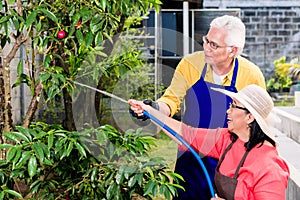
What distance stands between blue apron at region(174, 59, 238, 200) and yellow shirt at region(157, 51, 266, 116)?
19 mm

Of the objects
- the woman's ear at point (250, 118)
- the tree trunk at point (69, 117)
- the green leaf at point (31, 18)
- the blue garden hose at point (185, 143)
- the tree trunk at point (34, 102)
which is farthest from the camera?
the tree trunk at point (69, 117)

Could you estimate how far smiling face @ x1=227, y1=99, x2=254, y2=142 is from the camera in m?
2.21

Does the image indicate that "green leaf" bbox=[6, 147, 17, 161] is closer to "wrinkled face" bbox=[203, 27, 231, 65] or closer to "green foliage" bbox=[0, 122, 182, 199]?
"green foliage" bbox=[0, 122, 182, 199]

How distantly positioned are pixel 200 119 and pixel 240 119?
47 cm

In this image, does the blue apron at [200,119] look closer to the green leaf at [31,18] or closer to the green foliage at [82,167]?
the green foliage at [82,167]

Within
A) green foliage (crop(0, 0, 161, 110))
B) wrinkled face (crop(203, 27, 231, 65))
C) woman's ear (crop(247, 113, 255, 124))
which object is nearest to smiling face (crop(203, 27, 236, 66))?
wrinkled face (crop(203, 27, 231, 65))

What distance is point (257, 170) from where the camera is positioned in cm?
213

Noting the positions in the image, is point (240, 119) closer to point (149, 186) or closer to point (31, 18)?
point (149, 186)

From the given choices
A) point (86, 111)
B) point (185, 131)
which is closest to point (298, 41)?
point (86, 111)

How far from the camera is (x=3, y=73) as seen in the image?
7.85 feet

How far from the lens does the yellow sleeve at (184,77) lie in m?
2.64

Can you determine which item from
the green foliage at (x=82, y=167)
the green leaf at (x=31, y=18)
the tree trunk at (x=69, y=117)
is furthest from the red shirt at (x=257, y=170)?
the tree trunk at (x=69, y=117)

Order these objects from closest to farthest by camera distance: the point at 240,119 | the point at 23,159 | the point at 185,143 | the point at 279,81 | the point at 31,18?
the point at 23,159
the point at 31,18
the point at 240,119
the point at 185,143
the point at 279,81

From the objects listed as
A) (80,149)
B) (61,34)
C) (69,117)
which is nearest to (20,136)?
(80,149)
